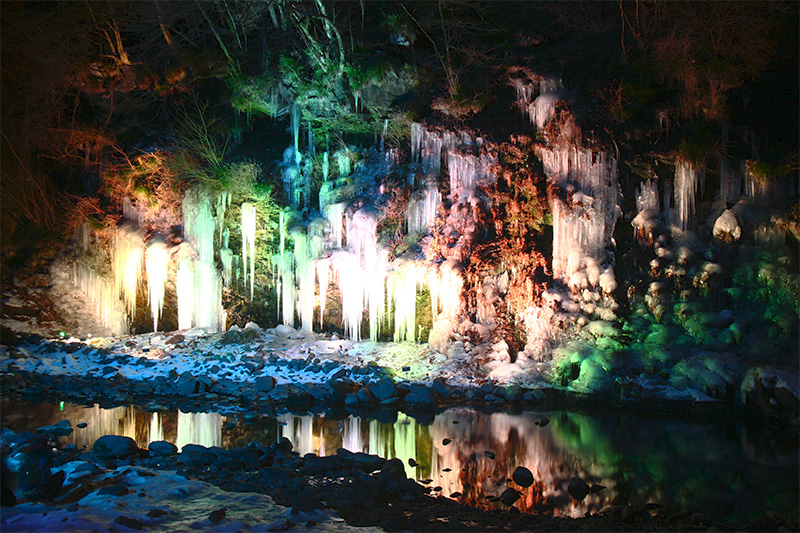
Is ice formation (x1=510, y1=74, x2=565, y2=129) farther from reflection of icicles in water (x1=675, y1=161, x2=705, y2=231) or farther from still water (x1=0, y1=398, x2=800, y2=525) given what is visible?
still water (x1=0, y1=398, x2=800, y2=525)

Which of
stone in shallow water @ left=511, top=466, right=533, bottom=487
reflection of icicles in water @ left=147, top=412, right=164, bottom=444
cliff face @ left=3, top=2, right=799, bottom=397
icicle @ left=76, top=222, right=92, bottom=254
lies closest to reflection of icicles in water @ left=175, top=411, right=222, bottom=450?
reflection of icicles in water @ left=147, top=412, right=164, bottom=444

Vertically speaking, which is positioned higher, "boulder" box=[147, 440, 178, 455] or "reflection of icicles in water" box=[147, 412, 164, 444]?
"boulder" box=[147, 440, 178, 455]

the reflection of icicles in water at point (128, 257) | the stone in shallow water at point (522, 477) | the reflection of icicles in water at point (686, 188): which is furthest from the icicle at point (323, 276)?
the stone in shallow water at point (522, 477)

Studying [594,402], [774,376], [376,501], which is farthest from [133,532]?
[774,376]

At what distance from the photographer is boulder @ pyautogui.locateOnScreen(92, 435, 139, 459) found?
630 cm

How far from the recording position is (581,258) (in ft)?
44.3

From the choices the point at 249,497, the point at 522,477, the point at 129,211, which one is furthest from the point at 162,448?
the point at 129,211

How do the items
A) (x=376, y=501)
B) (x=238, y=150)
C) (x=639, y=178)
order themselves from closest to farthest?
(x=376, y=501)
(x=639, y=178)
(x=238, y=150)

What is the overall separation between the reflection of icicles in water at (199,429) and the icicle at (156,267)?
7197mm

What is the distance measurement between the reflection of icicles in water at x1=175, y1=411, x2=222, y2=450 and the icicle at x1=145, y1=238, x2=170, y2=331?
7.20 m

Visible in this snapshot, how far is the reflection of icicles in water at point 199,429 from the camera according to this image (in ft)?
25.3

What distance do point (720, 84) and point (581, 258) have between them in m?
5.48

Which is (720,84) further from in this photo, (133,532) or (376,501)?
(133,532)

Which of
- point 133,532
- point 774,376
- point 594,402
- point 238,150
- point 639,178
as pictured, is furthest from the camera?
point 238,150
